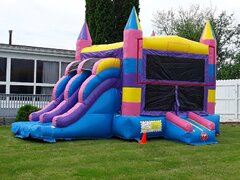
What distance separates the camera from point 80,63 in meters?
11.2

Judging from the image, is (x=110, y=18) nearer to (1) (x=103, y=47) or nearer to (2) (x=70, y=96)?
(1) (x=103, y=47)

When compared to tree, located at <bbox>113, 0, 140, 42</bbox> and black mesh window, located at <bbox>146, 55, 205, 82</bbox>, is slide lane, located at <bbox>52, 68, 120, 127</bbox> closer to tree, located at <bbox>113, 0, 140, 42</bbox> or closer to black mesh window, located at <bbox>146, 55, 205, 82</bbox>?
black mesh window, located at <bbox>146, 55, 205, 82</bbox>

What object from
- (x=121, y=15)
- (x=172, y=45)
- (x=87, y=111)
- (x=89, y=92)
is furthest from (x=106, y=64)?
(x=121, y=15)

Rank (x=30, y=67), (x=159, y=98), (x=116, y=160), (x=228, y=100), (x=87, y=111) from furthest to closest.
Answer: (x=228, y=100) → (x=30, y=67) → (x=159, y=98) → (x=87, y=111) → (x=116, y=160)

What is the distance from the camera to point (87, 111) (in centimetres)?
1002

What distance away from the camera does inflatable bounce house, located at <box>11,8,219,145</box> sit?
32.3 feet

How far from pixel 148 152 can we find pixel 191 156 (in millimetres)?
923

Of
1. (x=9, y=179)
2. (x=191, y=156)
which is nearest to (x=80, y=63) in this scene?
(x=191, y=156)

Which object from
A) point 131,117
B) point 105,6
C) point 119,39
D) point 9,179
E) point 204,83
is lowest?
point 9,179

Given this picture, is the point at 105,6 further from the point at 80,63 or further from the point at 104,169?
the point at 104,169

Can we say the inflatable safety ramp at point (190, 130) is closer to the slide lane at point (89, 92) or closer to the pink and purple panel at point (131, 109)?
the pink and purple panel at point (131, 109)

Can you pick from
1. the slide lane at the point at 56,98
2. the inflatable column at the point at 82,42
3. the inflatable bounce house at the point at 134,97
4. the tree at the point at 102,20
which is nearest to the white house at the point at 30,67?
the tree at the point at 102,20

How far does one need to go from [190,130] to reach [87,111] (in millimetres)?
2614

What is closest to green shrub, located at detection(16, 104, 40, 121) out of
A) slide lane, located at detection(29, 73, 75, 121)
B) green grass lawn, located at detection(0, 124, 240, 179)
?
slide lane, located at detection(29, 73, 75, 121)
